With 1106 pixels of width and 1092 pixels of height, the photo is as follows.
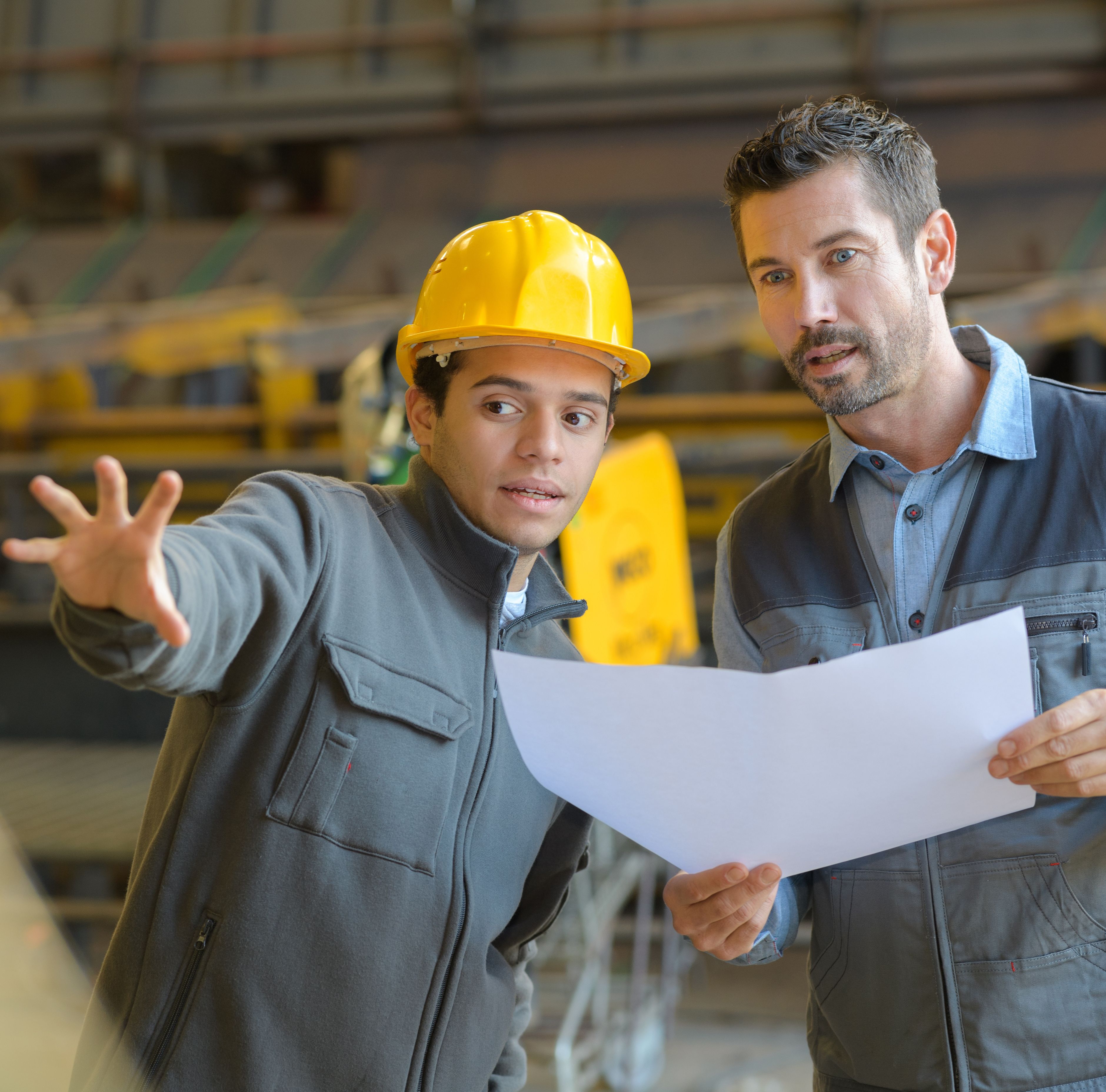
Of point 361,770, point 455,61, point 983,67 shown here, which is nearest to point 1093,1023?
point 361,770

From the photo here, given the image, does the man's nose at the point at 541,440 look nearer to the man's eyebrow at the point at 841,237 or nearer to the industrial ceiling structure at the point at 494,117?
the man's eyebrow at the point at 841,237

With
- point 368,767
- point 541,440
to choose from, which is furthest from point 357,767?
point 541,440

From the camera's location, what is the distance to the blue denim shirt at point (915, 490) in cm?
145

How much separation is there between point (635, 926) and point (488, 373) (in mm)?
3304

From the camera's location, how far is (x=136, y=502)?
5559mm

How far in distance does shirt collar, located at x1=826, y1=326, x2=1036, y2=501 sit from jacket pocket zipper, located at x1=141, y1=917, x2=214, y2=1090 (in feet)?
3.26

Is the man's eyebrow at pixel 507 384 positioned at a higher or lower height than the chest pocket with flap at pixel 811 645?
higher

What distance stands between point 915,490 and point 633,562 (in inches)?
83.4

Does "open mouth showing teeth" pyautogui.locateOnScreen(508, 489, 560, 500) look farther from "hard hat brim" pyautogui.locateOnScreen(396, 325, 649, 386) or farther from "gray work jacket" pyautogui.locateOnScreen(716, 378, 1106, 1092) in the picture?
"gray work jacket" pyautogui.locateOnScreen(716, 378, 1106, 1092)

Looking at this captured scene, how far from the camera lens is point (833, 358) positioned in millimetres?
1484

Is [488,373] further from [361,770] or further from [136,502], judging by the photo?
[136,502]

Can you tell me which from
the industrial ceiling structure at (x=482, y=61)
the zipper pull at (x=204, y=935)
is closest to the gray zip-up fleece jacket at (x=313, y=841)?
the zipper pull at (x=204, y=935)

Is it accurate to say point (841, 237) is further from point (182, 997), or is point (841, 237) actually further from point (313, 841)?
point (182, 997)

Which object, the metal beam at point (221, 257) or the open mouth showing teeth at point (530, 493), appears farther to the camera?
the metal beam at point (221, 257)
